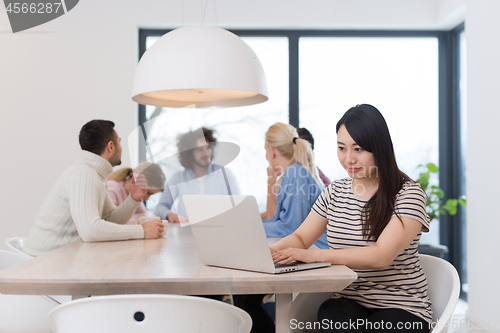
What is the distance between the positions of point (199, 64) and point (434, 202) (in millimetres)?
2665

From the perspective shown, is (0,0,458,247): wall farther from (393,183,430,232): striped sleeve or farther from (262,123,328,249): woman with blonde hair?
(393,183,430,232): striped sleeve

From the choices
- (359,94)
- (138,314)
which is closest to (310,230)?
(138,314)

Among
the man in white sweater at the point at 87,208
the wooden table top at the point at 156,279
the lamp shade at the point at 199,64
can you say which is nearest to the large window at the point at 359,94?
the man in white sweater at the point at 87,208

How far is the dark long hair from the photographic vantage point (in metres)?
1.40

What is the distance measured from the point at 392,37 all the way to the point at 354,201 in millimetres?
2832

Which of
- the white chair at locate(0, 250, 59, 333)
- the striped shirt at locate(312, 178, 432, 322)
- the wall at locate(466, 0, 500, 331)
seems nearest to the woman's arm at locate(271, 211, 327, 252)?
the striped shirt at locate(312, 178, 432, 322)

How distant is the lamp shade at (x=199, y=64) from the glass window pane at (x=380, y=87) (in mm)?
2114

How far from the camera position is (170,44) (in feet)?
5.38

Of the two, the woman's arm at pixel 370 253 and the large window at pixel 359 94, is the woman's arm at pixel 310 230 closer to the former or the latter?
the woman's arm at pixel 370 253

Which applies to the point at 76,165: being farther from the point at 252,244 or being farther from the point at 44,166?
the point at 44,166

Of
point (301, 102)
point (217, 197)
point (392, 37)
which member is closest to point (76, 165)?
point (217, 197)

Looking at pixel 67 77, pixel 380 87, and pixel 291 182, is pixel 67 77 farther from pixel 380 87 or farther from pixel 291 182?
pixel 380 87

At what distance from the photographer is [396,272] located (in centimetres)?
138

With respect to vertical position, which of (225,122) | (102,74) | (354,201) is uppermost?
(102,74)
